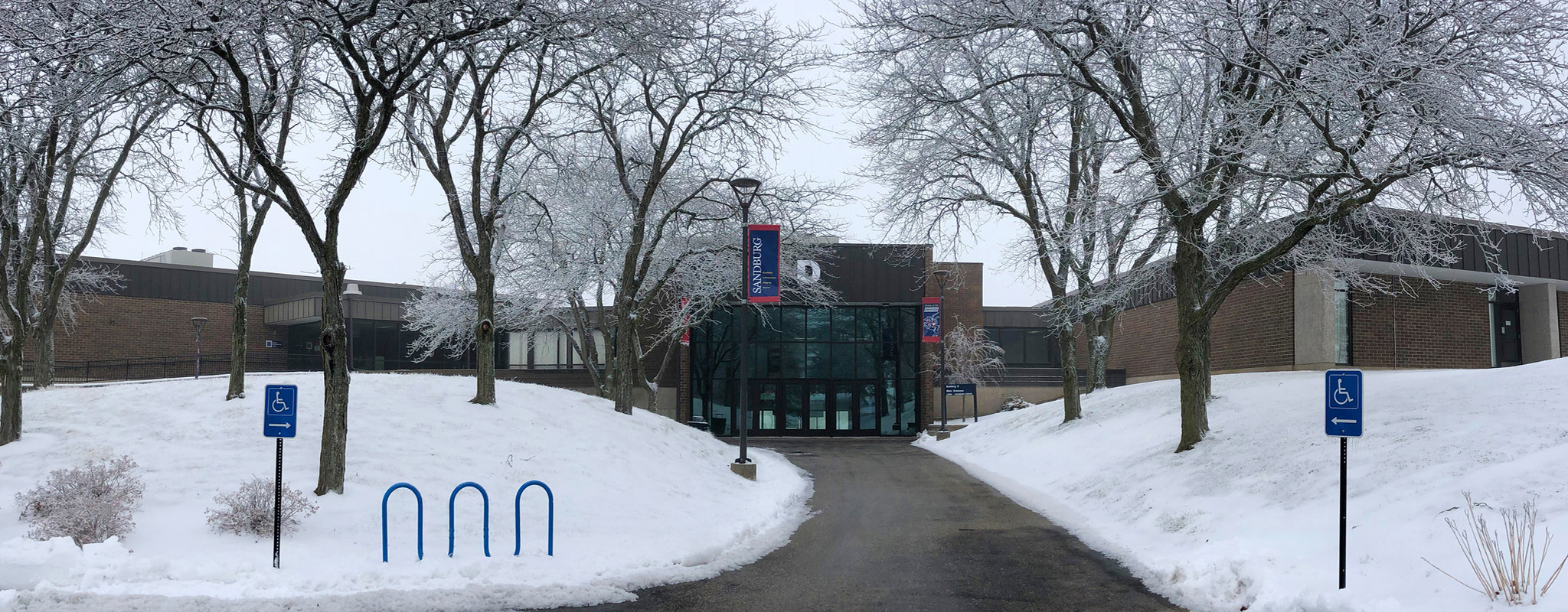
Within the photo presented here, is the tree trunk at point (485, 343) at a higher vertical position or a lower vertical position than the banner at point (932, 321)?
lower

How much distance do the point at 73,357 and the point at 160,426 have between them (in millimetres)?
37616

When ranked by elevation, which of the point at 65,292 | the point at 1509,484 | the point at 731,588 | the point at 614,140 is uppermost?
the point at 614,140

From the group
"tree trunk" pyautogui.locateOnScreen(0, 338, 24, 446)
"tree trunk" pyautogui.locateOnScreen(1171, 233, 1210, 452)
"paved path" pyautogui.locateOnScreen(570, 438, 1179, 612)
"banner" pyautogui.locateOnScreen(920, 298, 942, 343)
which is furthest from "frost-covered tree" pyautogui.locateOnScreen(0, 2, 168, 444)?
"banner" pyautogui.locateOnScreen(920, 298, 942, 343)

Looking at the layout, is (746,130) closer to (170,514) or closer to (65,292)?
(170,514)

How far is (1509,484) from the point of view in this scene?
9.39m

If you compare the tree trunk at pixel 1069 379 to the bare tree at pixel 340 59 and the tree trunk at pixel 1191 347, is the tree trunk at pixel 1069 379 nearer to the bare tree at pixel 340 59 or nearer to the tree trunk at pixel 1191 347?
the tree trunk at pixel 1191 347

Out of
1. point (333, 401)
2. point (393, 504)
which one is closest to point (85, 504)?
point (333, 401)

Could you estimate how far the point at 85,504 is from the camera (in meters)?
9.68

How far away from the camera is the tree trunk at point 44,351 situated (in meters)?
16.6

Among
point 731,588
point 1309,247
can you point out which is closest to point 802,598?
point 731,588

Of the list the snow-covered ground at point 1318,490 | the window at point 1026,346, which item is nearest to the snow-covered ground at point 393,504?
the snow-covered ground at point 1318,490

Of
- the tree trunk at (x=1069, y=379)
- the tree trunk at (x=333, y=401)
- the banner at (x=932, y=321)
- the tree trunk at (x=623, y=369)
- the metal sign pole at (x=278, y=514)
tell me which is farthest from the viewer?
the banner at (x=932, y=321)

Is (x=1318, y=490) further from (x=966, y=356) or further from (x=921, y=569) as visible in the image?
(x=966, y=356)

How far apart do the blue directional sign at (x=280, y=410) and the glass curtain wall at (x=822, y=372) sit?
3363cm
